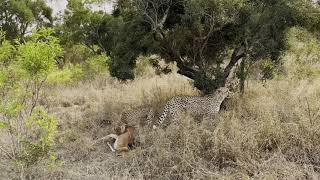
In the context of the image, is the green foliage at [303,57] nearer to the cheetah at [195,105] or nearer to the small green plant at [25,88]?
the cheetah at [195,105]

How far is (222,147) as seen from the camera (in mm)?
6320

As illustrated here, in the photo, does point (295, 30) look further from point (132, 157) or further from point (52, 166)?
point (52, 166)

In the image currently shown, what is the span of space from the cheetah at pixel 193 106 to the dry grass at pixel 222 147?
0.89ft

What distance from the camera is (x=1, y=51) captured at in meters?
5.72

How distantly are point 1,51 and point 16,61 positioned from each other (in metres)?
0.22

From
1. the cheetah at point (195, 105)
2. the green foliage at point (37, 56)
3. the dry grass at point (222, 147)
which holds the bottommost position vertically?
the dry grass at point (222, 147)

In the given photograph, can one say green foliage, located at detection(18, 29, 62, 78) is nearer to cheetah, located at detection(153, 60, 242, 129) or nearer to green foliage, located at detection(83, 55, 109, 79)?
cheetah, located at detection(153, 60, 242, 129)

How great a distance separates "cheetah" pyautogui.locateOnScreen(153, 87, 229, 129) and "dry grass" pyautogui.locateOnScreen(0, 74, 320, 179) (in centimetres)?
27

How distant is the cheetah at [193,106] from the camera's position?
25.5 ft

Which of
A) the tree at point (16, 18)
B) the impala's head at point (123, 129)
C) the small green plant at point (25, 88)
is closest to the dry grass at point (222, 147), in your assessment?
the impala's head at point (123, 129)

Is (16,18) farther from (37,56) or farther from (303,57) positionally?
(37,56)

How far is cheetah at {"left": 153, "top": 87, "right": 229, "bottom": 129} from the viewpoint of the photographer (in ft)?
25.5

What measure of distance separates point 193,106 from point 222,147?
1633 mm

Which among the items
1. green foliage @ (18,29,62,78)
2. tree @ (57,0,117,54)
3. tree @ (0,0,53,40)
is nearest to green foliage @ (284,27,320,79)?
green foliage @ (18,29,62,78)
